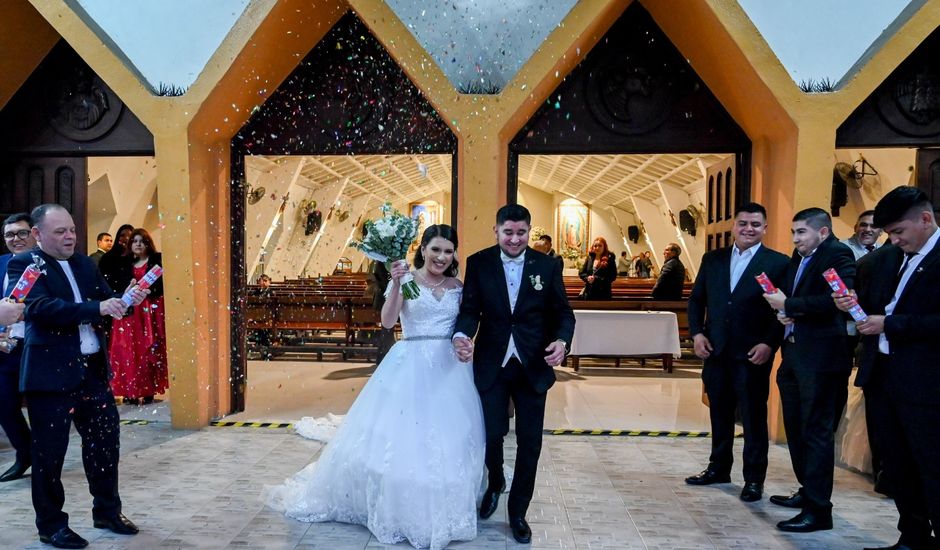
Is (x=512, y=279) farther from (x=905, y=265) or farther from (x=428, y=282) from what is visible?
(x=905, y=265)

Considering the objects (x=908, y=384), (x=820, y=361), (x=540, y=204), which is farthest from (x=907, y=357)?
(x=540, y=204)

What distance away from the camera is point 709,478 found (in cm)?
496

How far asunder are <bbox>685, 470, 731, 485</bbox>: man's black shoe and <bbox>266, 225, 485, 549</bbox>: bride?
5.90 ft

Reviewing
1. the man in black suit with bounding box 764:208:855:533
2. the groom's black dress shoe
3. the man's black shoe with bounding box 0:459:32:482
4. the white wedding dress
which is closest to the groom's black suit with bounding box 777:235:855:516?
the man in black suit with bounding box 764:208:855:533

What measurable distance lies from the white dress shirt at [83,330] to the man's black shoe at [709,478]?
3929 mm

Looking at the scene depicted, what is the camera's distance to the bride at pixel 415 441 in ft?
12.3

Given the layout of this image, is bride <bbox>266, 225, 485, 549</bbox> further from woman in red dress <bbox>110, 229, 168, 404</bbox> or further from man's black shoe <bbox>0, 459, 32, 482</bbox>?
woman in red dress <bbox>110, 229, 168, 404</bbox>

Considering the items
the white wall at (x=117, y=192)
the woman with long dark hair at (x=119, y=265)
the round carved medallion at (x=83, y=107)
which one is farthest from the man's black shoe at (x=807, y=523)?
the white wall at (x=117, y=192)

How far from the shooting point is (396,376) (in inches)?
164

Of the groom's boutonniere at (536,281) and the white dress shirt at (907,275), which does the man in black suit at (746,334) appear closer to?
the white dress shirt at (907,275)

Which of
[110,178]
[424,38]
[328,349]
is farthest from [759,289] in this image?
[110,178]

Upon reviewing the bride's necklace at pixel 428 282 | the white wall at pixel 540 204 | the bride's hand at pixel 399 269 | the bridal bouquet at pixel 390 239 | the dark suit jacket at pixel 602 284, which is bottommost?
the dark suit jacket at pixel 602 284

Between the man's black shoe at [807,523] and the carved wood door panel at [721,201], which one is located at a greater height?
the carved wood door panel at [721,201]

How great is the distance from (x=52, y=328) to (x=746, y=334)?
13.5 feet
